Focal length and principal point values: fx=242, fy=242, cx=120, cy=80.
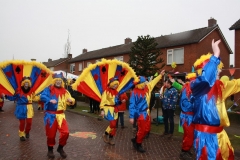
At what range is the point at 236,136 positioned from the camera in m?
7.93

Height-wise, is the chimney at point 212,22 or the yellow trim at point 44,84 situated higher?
the chimney at point 212,22

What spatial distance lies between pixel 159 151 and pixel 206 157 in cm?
369

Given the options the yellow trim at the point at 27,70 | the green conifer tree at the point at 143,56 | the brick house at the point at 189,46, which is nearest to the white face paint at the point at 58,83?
the yellow trim at the point at 27,70

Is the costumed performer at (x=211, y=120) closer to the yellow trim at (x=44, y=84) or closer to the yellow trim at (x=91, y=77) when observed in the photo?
the yellow trim at (x=91, y=77)

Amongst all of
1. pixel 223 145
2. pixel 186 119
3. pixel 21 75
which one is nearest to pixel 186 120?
pixel 186 119

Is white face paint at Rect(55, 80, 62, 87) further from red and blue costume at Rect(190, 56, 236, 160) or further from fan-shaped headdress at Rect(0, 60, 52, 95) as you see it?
red and blue costume at Rect(190, 56, 236, 160)

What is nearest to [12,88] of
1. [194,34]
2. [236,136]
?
[236,136]

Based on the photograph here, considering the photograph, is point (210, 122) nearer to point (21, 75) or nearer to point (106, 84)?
point (106, 84)

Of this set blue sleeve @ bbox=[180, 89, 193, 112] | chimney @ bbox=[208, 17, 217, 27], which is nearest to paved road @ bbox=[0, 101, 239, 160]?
blue sleeve @ bbox=[180, 89, 193, 112]

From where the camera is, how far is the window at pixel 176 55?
22.2 metres

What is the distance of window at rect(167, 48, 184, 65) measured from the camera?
22188 mm

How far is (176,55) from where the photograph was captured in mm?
22719

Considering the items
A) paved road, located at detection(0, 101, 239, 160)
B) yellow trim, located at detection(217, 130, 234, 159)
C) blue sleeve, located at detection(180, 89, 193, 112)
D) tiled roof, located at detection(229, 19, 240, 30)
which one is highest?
tiled roof, located at detection(229, 19, 240, 30)

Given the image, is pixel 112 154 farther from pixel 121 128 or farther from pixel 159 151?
pixel 121 128
